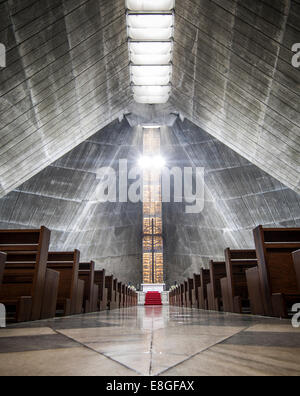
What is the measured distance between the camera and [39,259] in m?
3.22

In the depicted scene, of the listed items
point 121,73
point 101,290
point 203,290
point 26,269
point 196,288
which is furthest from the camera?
point 121,73

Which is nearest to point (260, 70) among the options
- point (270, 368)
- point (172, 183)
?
point (270, 368)

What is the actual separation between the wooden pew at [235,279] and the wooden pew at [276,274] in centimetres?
116

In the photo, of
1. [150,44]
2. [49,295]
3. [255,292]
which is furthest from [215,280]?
[150,44]

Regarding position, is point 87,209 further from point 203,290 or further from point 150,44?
point 203,290

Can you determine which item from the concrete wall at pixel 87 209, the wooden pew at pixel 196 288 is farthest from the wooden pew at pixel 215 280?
the concrete wall at pixel 87 209

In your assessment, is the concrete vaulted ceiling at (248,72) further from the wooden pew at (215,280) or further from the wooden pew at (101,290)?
the wooden pew at (101,290)

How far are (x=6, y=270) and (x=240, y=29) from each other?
250 inches

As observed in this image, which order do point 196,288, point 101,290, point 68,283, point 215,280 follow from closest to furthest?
point 68,283 < point 215,280 < point 101,290 < point 196,288

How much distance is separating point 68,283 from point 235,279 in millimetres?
2640

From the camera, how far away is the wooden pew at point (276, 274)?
10.2ft

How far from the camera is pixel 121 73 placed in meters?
10.0

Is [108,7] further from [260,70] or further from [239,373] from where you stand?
[239,373]

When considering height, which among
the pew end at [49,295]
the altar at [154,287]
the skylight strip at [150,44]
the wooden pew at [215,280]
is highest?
the skylight strip at [150,44]
